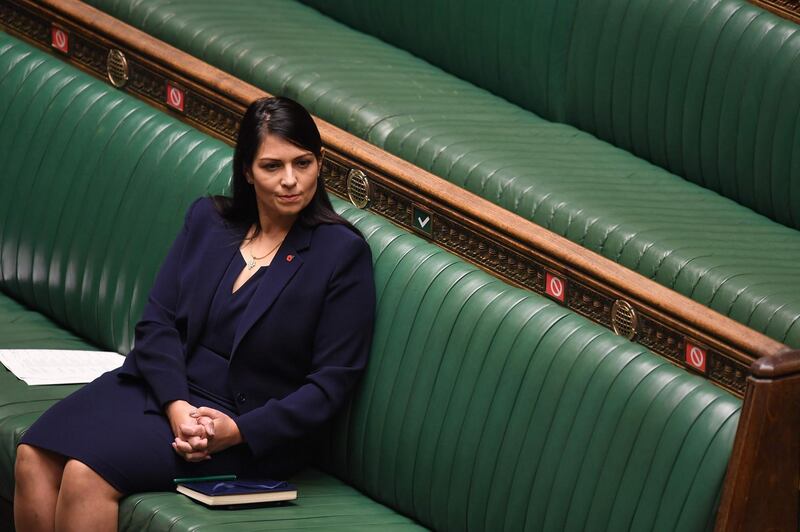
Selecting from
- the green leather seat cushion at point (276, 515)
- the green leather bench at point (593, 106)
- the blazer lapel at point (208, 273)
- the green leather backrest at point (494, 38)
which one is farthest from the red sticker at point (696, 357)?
the green leather backrest at point (494, 38)

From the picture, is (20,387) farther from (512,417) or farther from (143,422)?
(512,417)

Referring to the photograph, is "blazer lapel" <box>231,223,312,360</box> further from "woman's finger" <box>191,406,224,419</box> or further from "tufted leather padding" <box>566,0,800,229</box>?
"tufted leather padding" <box>566,0,800,229</box>

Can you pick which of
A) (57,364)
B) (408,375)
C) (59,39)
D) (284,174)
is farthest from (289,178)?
(59,39)

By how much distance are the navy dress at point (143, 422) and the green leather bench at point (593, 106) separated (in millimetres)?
993

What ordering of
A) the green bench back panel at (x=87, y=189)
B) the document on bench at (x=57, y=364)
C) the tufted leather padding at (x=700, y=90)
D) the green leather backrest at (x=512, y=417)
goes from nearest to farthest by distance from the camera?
1. the green leather backrest at (x=512, y=417)
2. the document on bench at (x=57, y=364)
3. the green bench back panel at (x=87, y=189)
4. the tufted leather padding at (x=700, y=90)

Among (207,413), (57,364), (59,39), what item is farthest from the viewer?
(59,39)

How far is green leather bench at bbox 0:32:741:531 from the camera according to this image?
3252 mm

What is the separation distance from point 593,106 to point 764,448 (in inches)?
80.2

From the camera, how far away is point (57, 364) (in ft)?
13.8

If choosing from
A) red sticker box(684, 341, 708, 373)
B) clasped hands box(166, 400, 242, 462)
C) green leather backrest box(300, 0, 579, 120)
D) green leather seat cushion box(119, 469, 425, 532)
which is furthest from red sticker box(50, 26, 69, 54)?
red sticker box(684, 341, 708, 373)

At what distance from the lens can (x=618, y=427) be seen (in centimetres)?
329

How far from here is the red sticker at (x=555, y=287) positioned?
3.55m

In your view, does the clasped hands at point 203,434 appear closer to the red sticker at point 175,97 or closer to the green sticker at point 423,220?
the green sticker at point 423,220

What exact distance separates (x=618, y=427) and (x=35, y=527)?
1322 millimetres
